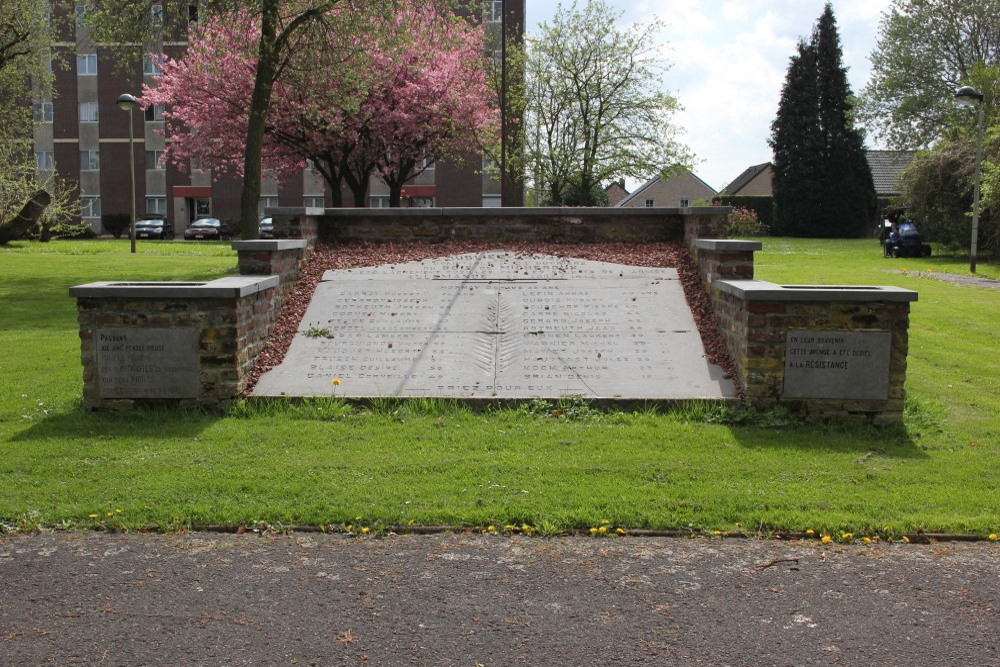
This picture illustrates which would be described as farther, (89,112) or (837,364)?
(89,112)

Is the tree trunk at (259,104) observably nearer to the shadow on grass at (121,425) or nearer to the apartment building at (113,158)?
the shadow on grass at (121,425)

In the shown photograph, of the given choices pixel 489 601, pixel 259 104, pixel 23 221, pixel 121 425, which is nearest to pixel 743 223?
pixel 23 221

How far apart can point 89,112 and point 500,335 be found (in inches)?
2167

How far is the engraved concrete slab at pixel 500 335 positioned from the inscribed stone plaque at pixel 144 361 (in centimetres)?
66

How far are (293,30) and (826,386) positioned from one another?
13.3 metres

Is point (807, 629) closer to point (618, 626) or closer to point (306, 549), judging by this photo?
point (618, 626)

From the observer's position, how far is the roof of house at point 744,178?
7250cm

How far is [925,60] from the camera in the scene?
44656 millimetres

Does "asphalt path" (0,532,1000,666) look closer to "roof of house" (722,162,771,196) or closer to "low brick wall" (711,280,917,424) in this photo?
"low brick wall" (711,280,917,424)

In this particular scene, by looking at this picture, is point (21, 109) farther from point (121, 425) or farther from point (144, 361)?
point (121, 425)

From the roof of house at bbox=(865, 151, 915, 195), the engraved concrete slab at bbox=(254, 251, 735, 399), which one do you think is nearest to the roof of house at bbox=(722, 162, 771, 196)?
the roof of house at bbox=(865, 151, 915, 195)

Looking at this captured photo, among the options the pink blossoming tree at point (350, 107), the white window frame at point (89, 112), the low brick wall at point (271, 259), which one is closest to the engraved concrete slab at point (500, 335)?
the low brick wall at point (271, 259)

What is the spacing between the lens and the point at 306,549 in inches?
180

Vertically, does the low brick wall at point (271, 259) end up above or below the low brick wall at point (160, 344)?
above
